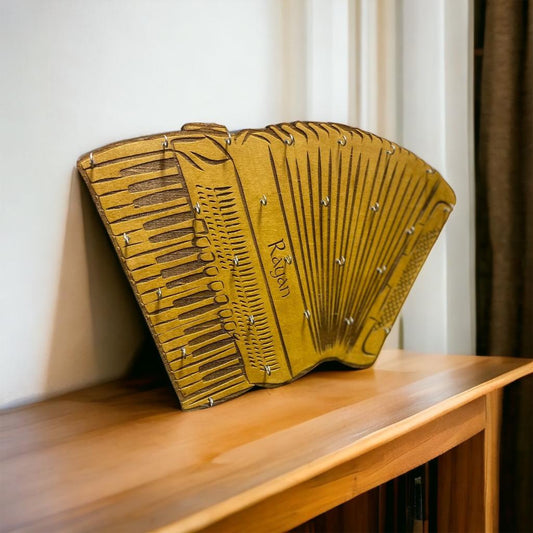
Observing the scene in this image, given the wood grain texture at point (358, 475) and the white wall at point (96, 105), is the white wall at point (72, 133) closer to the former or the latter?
the white wall at point (96, 105)

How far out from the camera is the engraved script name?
1.09 metres

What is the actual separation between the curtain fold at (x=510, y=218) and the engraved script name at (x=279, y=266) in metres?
0.79

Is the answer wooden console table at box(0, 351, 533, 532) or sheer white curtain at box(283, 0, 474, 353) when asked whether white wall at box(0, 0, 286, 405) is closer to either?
wooden console table at box(0, 351, 533, 532)

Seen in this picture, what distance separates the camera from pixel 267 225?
3.55ft

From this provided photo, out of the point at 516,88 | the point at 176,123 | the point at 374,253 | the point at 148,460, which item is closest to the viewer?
the point at 148,460

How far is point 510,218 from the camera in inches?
66.1

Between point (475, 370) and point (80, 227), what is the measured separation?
2.29 feet

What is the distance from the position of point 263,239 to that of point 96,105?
12.7 inches

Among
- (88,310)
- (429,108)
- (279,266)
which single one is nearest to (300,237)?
(279,266)

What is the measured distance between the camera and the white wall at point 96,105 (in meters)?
0.94

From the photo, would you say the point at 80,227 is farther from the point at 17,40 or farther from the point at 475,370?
the point at 475,370

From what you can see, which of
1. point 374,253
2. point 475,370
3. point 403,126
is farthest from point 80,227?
point 403,126

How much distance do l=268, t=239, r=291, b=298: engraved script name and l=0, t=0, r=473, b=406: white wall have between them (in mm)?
241

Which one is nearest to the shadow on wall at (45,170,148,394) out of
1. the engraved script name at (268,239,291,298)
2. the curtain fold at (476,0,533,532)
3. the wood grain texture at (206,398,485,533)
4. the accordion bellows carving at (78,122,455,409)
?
the accordion bellows carving at (78,122,455,409)
